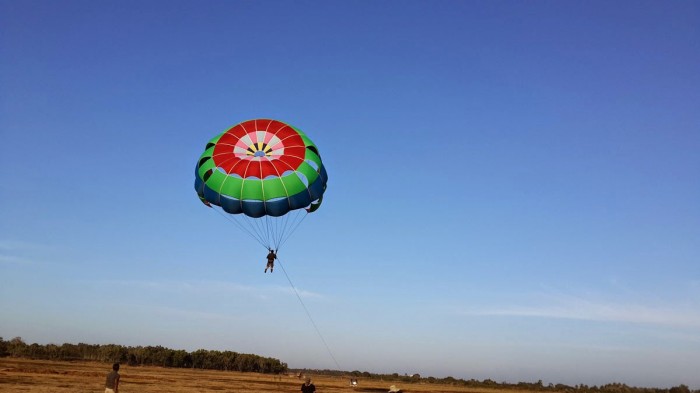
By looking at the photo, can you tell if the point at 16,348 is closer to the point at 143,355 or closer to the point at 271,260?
the point at 143,355

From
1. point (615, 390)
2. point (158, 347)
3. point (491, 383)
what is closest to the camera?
point (615, 390)

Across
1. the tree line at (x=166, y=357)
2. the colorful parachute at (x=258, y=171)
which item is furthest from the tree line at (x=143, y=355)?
the colorful parachute at (x=258, y=171)

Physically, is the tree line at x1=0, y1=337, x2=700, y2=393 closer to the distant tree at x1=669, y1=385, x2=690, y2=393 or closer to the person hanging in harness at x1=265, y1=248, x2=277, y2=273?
the distant tree at x1=669, y1=385, x2=690, y2=393

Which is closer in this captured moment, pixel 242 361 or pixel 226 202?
pixel 226 202

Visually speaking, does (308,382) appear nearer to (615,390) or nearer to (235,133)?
(235,133)

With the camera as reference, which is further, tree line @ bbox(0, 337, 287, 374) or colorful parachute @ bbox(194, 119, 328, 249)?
tree line @ bbox(0, 337, 287, 374)

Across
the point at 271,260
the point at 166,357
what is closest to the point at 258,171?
the point at 271,260

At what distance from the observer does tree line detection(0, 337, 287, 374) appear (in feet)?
204

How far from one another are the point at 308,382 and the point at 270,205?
11206 millimetres

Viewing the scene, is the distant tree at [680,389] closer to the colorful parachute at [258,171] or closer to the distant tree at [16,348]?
the colorful parachute at [258,171]

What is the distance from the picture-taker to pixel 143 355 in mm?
67125

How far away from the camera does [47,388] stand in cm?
2462

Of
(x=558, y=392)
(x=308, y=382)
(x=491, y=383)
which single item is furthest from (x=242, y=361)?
(x=308, y=382)

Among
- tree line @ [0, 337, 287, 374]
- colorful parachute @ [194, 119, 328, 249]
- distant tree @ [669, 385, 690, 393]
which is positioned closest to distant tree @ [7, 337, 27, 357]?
tree line @ [0, 337, 287, 374]
